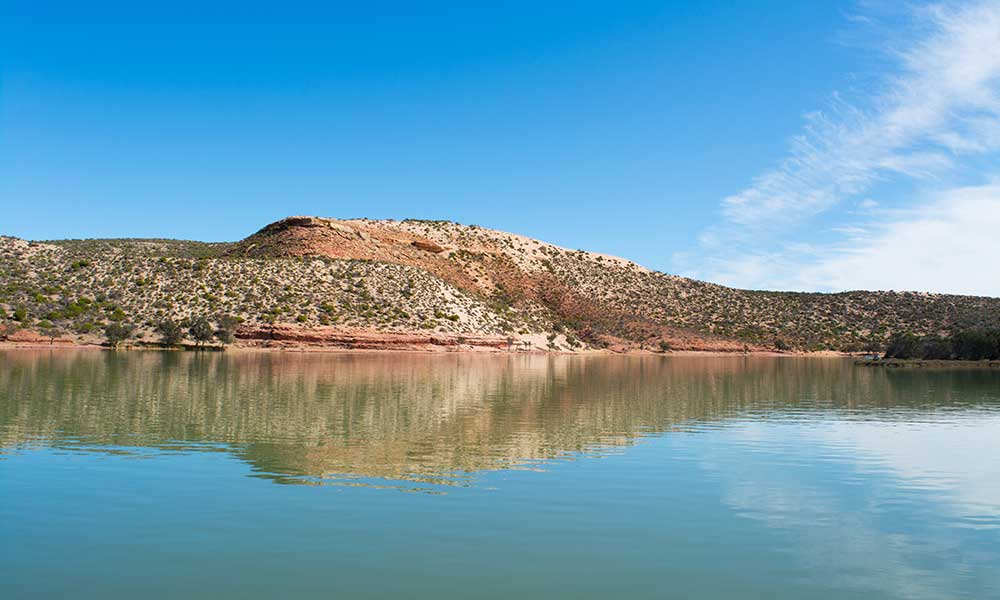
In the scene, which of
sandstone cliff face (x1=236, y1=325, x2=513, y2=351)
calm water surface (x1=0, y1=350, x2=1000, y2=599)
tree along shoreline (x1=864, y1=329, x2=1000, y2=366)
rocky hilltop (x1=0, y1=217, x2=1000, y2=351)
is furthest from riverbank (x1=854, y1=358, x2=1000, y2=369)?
calm water surface (x1=0, y1=350, x2=1000, y2=599)

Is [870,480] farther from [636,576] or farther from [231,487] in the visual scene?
[231,487]

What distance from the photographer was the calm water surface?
310 inches

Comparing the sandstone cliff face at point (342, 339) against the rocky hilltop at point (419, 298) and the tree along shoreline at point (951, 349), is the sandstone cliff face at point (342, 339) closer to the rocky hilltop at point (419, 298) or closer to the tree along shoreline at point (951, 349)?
the rocky hilltop at point (419, 298)


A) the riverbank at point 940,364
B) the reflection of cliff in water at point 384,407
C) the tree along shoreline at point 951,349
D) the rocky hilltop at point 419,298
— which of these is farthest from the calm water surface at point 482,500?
the rocky hilltop at point 419,298

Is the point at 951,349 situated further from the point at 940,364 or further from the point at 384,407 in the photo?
the point at 384,407

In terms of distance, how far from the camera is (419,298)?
7312cm

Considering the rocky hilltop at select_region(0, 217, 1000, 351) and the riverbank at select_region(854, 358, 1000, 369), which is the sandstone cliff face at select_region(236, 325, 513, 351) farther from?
the riverbank at select_region(854, 358, 1000, 369)

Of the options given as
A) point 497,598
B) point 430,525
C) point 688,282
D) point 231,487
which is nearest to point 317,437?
point 231,487

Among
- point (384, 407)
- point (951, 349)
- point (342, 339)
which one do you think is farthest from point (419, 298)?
point (384, 407)

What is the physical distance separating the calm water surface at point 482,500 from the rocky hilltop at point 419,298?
40.3m

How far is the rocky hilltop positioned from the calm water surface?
40.3m

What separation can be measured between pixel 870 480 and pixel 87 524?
40.0ft

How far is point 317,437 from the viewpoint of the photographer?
1647cm

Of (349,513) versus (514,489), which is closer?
(349,513)
